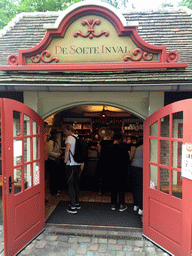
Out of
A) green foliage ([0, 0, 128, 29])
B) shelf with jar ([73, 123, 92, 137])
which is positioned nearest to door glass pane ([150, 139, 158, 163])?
shelf with jar ([73, 123, 92, 137])

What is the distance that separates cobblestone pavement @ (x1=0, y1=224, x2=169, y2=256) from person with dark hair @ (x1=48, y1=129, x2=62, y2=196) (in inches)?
65.8

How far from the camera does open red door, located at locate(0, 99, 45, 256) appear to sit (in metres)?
3.24

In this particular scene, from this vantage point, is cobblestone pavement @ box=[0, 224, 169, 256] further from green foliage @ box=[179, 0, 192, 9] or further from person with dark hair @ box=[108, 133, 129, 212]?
green foliage @ box=[179, 0, 192, 9]

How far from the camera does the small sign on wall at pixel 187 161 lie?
10.1ft

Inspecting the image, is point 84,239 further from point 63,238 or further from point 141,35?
point 141,35

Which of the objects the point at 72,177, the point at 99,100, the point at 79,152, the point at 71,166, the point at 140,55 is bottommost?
the point at 72,177

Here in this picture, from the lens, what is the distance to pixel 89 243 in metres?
3.81

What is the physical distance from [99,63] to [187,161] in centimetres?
261

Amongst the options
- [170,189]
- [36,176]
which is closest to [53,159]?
[36,176]

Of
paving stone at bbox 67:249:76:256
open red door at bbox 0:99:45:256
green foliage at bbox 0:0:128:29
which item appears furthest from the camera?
green foliage at bbox 0:0:128:29

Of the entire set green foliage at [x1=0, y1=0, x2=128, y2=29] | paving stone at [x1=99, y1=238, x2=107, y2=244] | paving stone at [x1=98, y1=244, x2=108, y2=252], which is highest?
green foliage at [x1=0, y1=0, x2=128, y2=29]

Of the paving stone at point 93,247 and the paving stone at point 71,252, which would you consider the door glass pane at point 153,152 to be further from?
the paving stone at point 71,252

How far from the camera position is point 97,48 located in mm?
4598

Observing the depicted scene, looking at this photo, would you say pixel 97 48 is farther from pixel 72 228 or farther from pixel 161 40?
pixel 72 228
